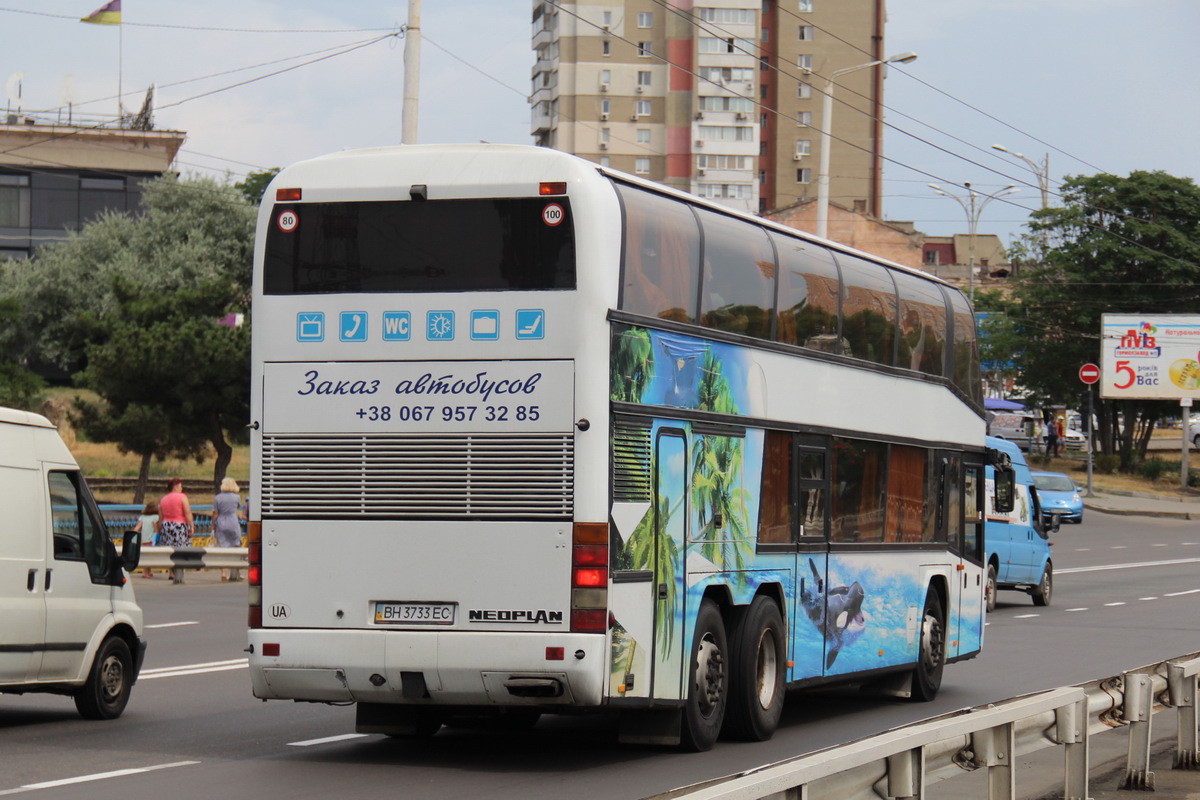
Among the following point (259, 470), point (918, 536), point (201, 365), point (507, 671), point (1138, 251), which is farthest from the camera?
point (1138, 251)

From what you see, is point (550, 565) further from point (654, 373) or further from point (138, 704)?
point (138, 704)

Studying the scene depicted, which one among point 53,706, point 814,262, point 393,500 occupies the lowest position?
point 53,706

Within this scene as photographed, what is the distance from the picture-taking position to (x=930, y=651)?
15.1 metres

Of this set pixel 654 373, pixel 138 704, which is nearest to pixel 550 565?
pixel 654 373

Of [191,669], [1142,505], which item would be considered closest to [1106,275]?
[1142,505]

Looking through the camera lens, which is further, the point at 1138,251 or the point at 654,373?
the point at 1138,251

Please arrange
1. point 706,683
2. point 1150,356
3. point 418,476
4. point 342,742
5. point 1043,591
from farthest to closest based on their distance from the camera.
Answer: point 1150,356 < point 1043,591 < point 342,742 < point 706,683 < point 418,476

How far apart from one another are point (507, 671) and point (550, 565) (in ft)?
2.09

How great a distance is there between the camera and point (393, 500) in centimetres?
1007

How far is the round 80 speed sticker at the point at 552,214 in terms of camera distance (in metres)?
9.91

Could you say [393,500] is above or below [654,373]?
below

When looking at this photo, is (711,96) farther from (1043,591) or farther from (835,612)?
(835,612)

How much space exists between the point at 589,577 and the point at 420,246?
2194 mm

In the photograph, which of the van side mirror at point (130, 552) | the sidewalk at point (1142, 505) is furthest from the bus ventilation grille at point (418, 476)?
the sidewalk at point (1142, 505)
